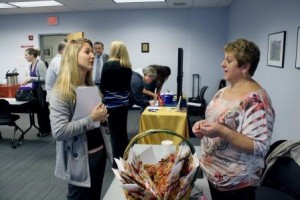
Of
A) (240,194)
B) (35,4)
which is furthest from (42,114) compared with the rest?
(240,194)

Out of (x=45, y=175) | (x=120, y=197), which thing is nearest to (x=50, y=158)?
(x=45, y=175)

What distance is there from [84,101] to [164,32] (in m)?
5.68

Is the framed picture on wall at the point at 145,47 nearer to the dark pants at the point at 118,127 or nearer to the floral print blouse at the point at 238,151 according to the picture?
the dark pants at the point at 118,127

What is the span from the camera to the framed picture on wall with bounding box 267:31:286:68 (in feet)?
9.76

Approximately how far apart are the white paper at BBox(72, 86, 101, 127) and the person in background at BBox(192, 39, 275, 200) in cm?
64

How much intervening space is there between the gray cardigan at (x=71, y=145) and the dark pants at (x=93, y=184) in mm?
56

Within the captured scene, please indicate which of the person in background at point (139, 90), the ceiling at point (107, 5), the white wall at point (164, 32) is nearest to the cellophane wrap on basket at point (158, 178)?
the person in background at point (139, 90)

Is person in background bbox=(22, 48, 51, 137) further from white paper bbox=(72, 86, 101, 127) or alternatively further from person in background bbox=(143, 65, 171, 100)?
white paper bbox=(72, 86, 101, 127)

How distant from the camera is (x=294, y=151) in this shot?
1.82 m

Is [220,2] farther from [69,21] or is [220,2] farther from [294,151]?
[294,151]

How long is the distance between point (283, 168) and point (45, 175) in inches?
101

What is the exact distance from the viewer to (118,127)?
10.3 ft

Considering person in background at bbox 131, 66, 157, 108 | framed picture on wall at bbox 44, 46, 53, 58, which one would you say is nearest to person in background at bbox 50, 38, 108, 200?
person in background at bbox 131, 66, 157, 108

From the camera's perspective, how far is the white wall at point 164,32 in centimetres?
670
